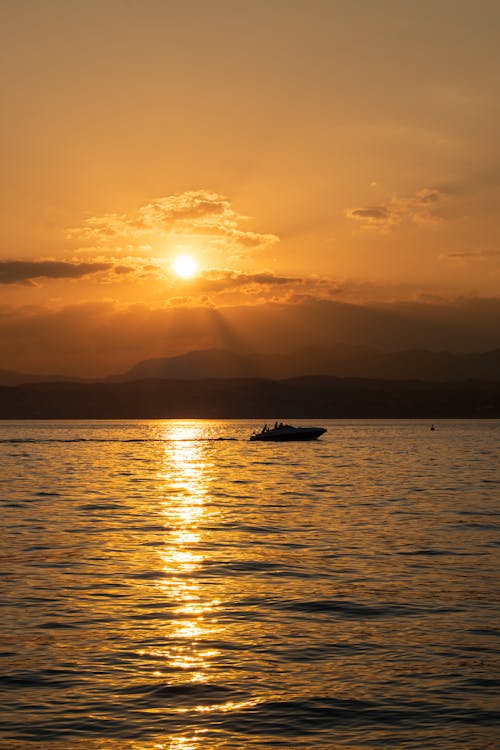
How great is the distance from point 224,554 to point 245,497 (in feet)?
101

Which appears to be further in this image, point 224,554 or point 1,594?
point 224,554

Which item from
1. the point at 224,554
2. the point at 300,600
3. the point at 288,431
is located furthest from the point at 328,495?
the point at 288,431

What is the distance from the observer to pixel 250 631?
24047 mm

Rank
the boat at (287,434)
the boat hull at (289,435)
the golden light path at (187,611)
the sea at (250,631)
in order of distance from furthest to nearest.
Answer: the boat at (287,434) < the boat hull at (289,435) < the golden light path at (187,611) < the sea at (250,631)

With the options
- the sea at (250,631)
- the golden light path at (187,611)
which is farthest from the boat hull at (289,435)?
the sea at (250,631)

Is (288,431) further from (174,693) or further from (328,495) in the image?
(174,693)

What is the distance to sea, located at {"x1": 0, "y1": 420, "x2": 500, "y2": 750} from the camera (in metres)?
16.9

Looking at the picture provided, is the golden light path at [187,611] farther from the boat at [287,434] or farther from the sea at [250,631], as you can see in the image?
the boat at [287,434]

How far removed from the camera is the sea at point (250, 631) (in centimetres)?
1692

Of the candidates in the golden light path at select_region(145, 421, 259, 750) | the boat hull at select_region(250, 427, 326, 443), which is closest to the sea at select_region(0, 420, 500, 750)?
the golden light path at select_region(145, 421, 259, 750)

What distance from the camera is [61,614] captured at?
85.4 ft

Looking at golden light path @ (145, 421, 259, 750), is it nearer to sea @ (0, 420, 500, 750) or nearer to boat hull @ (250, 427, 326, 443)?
sea @ (0, 420, 500, 750)

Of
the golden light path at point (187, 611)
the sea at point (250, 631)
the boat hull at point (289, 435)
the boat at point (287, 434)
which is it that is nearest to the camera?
the sea at point (250, 631)

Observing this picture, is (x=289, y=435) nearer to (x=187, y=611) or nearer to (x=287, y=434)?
(x=287, y=434)
